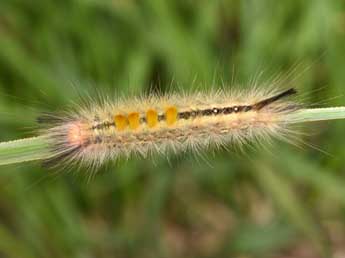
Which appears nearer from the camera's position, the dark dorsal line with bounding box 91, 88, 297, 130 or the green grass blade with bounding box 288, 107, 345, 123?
the green grass blade with bounding box 288, 107, 345, 123

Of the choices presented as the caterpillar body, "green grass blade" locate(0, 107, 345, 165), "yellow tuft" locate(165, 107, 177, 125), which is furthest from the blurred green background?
"green grass blade" locate(0, 107, 345, 165)

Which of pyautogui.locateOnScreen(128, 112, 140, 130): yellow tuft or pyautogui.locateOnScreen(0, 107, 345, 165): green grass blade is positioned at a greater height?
pyautogui.locateOnScreen(128, 112, 140, 130): yellow tuft

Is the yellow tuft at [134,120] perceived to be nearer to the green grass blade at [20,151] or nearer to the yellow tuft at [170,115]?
the yellow tuft at [170,115]

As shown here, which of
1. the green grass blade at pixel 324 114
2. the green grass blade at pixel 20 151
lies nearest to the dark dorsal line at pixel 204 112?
the green grass blade at pixel 324 114

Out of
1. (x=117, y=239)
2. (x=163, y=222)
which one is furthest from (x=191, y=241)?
(x=117, y=239)

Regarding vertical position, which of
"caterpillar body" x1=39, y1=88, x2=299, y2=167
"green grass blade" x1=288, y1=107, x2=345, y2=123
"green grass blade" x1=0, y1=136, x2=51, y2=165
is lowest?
"green grass blade" x1=288, y1=107, x2=345, y2=123

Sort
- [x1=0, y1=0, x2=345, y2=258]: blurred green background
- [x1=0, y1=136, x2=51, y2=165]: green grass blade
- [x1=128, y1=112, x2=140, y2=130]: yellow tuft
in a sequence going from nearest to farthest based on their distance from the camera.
Result: [x1=0, y1=136, x2=51, y2=165]: green grass blade
[x1=128, y1=112, x2=140, y2=130]: yellow tuft
[x1=0, y1=0, x2=345, y2=258]: blurred green background

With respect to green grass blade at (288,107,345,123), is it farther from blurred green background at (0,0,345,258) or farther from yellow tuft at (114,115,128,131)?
blurred green background at (0,0,345,258)
